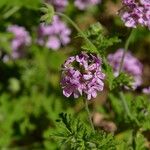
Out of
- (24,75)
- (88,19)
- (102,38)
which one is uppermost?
(88,19)

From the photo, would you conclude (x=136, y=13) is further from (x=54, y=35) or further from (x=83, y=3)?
(x=83, y=3)

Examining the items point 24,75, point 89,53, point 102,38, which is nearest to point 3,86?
point 24,75

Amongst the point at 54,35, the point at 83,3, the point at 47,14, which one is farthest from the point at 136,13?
the point at 83,3

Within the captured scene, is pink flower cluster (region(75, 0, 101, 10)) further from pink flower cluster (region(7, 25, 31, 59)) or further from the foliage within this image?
the foliage

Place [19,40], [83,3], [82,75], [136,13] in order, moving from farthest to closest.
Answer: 1. [83,3]
2. [19,40]
3. [136,13]
4. [82,75]

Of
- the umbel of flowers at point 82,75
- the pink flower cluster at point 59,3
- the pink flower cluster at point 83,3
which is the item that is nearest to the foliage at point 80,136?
the umbel of flowers at point 82,75

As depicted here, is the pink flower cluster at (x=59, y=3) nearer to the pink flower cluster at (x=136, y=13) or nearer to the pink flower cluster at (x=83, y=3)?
the pink flower cluster at (x=83, y=3)

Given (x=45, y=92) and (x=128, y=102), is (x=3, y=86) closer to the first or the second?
(x=45, y=92)
